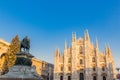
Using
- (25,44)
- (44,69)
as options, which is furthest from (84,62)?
(25,44)

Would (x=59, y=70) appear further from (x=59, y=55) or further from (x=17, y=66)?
(x=17, y=66)

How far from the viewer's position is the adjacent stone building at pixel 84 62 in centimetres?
4884

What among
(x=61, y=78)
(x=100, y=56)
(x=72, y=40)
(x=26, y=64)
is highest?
(x=72, y=40)

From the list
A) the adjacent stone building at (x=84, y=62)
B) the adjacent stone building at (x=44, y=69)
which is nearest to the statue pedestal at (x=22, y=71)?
the adjacent stone building at (x=84, y=62)

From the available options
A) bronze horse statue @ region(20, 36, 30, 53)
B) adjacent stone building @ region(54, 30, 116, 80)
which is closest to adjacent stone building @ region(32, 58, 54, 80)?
adjacent stone building @ region(54, 30, 116, 80)

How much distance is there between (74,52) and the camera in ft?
172

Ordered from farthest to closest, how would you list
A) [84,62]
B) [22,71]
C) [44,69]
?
1. [44,69]
2. [84,62]
3. [22,71]

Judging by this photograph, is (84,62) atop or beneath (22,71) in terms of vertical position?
atop

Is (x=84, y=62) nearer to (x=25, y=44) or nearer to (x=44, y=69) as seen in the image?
(x=44, y=69)

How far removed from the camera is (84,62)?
167 ft

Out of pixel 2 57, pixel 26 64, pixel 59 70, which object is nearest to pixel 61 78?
pixel 59 70

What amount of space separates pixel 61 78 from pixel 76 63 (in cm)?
649

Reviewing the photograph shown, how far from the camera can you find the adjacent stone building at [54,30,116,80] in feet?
160

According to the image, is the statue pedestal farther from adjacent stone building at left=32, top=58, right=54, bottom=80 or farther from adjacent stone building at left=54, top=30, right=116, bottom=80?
adjacent stone building at left=32, top=58, right=54, bottom=80
